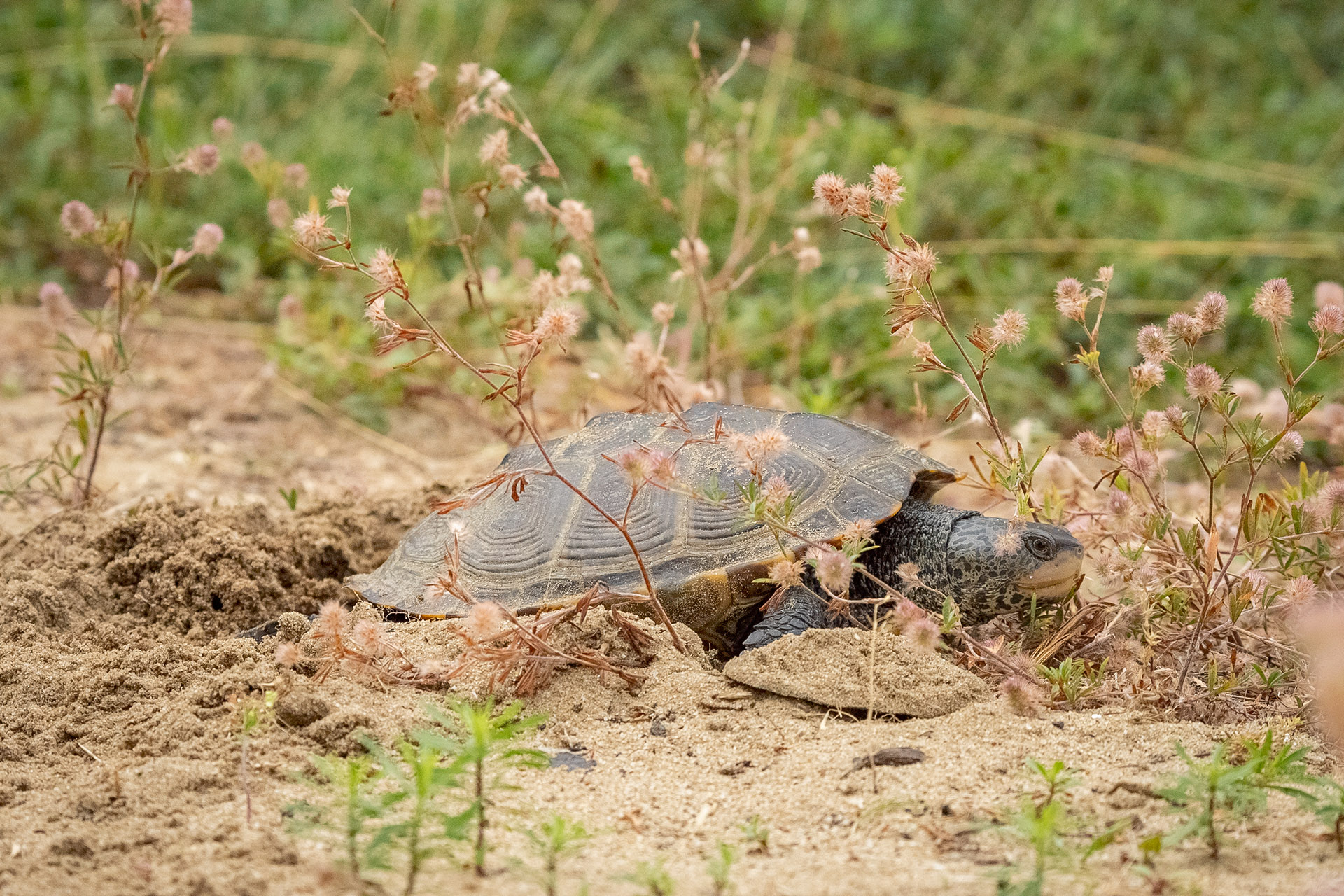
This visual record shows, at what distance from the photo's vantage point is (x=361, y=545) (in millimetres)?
3424

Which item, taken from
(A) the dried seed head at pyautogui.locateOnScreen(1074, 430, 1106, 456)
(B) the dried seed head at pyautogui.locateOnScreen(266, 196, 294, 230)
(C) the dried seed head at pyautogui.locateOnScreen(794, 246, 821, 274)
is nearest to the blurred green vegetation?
(B) the dried seed head at pyautogui.locateOnScreen(266, 196, 294, 230)

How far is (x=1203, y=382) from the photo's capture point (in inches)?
91.6

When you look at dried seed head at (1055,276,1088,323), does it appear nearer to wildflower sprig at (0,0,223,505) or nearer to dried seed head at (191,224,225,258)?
wildflower sprig at (0,0,223,505)

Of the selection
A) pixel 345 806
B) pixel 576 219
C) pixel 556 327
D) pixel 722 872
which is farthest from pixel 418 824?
pixel 576 219

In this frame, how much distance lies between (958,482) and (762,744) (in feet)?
3.20

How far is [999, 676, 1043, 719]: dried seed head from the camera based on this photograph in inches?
86.9

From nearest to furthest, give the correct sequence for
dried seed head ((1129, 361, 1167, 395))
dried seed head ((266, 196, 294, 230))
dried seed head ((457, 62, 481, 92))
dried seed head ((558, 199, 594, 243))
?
dried seed head ((1129, 361, 1167, 395))
dried seed head ((457, 62, 481, 92))
dried seed head ((558, 199, 594, 243))
dried seed head ((266, 196, 294, 230))

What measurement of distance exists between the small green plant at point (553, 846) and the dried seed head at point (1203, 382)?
4.75 feet

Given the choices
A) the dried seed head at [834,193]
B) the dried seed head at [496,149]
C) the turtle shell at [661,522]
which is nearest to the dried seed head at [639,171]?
the dried seed head at [496,149]

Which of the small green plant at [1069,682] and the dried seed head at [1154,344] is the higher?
Answer: the dried seed head at [1154,344]

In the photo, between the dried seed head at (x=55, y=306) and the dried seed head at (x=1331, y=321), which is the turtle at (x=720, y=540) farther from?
the dried seed head at (x=55, y=306)

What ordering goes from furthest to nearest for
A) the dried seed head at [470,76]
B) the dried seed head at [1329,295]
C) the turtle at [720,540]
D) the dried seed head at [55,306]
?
1. the dried seed head at [55,306]
2. the dried seed head at [470,76]
3. the dried seed head at [1329,295]
4. the turtle at [720,540]

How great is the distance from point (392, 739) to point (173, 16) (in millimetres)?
1941

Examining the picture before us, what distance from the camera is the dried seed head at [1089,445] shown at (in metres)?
2.54
